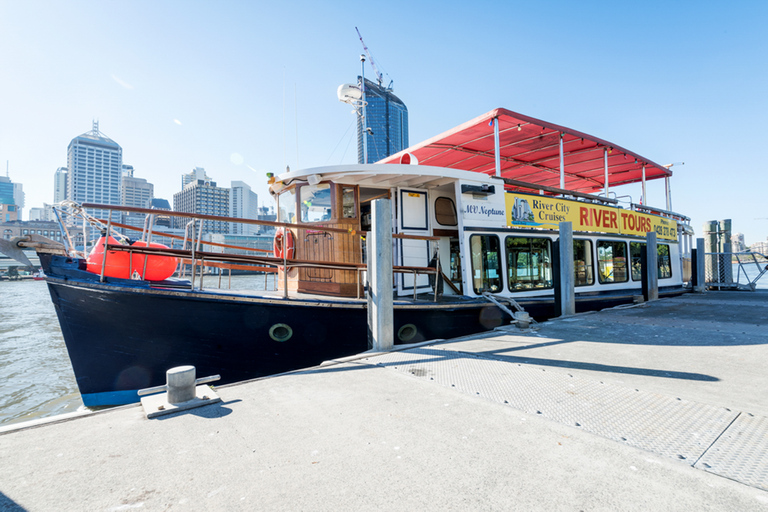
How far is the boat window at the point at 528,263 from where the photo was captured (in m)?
7.57

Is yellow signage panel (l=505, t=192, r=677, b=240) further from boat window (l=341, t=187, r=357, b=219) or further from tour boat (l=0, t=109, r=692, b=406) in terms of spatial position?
boat window (l=341, t=187, r=357, b=219)

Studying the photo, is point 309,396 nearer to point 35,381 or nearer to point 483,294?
point 483,294

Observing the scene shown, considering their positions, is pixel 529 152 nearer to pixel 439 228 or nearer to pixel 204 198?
pixel 439 228

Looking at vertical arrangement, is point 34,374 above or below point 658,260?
below

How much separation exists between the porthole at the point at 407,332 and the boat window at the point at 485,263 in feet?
5.98

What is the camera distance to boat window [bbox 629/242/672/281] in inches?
410

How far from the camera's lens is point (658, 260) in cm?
1186

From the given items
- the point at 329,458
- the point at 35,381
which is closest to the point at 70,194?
the point at 35,381

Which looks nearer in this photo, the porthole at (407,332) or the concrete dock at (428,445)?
the concrete dock at (428,445)

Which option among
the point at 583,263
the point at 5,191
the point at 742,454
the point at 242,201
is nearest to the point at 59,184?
the point at 5,191

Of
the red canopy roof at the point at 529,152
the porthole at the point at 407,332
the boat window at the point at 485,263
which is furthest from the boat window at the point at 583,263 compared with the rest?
the porthole at the point at 407,332

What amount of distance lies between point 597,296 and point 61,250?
9.84 metres

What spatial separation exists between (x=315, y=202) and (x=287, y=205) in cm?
75

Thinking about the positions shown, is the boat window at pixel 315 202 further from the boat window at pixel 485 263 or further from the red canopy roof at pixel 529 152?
the red canopy roof at pixel 529 152
